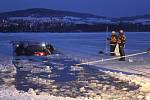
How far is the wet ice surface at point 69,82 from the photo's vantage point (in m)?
14.7

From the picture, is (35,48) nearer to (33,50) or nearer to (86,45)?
(33,50)

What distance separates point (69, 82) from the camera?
55.8ft

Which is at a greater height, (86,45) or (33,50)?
(33,50)

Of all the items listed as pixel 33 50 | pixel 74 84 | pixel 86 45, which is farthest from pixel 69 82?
pixel 86 45

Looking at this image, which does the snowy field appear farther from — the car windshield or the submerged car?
the car windshield

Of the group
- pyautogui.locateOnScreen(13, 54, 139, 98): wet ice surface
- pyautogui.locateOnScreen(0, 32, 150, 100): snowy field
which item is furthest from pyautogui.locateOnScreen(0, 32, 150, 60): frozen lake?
pyautogui.locateOnScreen(0, 32, 150, 100): snowy field

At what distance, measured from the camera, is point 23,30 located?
197 metres

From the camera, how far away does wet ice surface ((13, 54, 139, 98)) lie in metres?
14.7

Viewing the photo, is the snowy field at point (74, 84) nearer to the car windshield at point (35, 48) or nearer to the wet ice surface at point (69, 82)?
the wet ice surface at point (69, 82)

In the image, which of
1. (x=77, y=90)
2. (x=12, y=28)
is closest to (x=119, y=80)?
(x=77, y=90)

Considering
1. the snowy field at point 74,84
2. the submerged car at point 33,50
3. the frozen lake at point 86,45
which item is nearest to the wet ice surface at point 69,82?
the snowy field at point 74,84

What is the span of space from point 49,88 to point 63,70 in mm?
6388

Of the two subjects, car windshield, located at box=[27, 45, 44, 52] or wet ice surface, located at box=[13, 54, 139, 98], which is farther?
car windshield, located at box=[27, 45, 44, 52]

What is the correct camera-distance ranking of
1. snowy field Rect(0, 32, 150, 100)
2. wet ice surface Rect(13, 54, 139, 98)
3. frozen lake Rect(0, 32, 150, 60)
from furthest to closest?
frozen lake Rect(0, 32, 150, 60) → wet ice surface Rect(13, 54, 139, 98) → snowy field Rect(0, 32, 150, 100)
